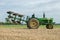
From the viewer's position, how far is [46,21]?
104 feet

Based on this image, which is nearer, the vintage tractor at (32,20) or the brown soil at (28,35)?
the brown soil at (28,35)

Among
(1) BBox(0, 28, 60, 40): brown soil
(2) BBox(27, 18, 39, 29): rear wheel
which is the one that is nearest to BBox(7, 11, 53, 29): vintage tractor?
(2) BBox(27, 18, 39, 29): rear wheel

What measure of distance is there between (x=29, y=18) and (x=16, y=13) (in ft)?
5.17

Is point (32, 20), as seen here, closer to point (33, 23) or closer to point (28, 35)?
point (33, 23)

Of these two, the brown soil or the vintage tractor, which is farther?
the vintage tractor

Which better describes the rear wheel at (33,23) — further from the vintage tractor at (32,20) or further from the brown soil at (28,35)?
the brown soil at (28,35)

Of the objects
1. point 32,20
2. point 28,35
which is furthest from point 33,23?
point 28,35

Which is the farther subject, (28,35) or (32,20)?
(32,20)

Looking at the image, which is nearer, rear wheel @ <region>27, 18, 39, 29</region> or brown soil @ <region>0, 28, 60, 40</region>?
brown soil @ <region>0, 28, 60, 40</region>

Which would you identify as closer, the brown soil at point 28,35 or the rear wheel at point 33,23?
the brown soil at point 28,35

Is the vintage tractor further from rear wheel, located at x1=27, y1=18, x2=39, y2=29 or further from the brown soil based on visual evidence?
the brown soil

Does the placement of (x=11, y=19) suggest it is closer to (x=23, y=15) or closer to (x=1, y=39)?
(x=23, y=15)

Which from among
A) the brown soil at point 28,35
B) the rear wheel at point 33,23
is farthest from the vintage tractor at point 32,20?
the brown soil at point 28,35

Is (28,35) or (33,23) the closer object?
(28,35)
